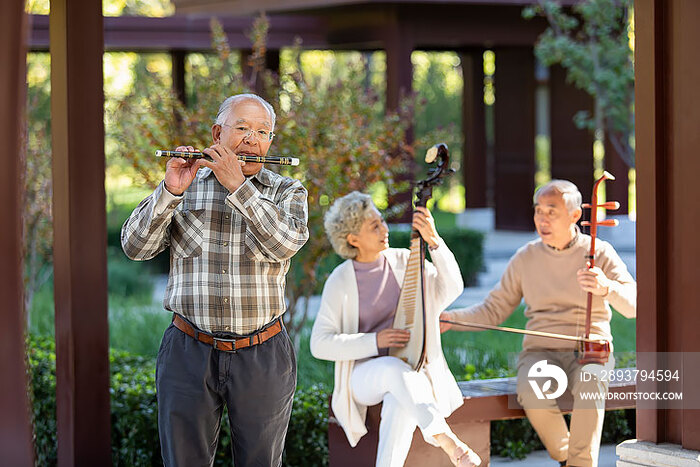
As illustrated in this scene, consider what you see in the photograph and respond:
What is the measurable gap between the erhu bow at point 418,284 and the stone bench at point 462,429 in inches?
12.0

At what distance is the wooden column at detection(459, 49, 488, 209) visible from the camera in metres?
15.9

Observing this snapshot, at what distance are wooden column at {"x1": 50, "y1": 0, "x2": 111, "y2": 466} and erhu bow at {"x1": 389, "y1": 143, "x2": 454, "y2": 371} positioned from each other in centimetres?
120

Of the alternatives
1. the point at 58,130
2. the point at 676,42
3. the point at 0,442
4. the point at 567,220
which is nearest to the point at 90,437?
the point at 58,130

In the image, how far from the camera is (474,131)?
639 inches

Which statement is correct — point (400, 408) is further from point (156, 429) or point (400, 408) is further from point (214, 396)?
point (156, 429)

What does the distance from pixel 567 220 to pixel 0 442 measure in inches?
116

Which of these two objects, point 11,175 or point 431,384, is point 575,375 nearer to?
point 431,384

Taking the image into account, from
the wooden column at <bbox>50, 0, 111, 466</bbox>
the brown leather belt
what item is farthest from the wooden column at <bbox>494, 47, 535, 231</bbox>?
the brown leather belt

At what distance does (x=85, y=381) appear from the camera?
4.04 metres

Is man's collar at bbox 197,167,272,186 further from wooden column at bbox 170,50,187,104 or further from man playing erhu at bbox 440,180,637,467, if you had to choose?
wooden column at bbox 170,50,187,104

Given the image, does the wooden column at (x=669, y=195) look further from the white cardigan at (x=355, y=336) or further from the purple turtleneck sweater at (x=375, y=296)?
the purple turtleneck sweater at (x=375, y=296)

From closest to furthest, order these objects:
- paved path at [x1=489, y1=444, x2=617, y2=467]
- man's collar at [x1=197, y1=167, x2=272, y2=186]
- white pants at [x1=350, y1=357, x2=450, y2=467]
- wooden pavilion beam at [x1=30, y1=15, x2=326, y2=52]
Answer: man's collar at [x1=197, y1=167, x2=272, y2=186], white pants at [x1=350, y1=357, x2=450, y2=467], paved path at [x1=489, y1=444, x2=617, y2=467], wooden pavilion beam at [x1=30, y1=15, x2=326, y2=52]

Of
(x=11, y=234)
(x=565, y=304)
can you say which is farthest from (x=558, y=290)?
(x=11, y=234)

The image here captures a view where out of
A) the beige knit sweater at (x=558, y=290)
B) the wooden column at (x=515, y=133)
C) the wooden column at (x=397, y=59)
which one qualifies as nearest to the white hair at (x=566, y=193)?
the beige knit sweater at (x=558, y=290)
